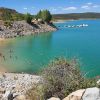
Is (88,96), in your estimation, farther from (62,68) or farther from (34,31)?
(34,31)

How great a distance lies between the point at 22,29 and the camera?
83.0 metres

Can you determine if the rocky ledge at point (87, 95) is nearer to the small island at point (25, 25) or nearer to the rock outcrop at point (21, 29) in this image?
the small island at point (25, 25)

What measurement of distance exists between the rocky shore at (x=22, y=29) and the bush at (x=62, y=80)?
5460cm

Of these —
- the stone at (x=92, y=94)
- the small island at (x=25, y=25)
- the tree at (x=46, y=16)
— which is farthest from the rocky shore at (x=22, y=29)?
the stone at (x=92, y=94)

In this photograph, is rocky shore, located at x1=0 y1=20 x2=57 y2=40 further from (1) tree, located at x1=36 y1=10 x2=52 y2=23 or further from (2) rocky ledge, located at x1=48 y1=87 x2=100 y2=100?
(2) rocky ledge, located at x1=48 y1=87 x2=100 y2=100

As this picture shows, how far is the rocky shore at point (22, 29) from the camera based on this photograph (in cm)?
7511

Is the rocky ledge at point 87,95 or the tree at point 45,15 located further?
the tree at point 45,15

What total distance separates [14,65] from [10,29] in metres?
45.8

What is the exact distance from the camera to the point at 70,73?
14.5m

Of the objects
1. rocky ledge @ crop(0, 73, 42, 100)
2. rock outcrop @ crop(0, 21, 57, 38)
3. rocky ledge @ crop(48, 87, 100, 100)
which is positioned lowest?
rock outcrop @ crop(0, 21, 57, 38)

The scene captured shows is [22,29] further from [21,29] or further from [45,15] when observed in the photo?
[45,15]

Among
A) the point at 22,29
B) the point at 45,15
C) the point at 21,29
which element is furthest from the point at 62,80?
the point at 45,15

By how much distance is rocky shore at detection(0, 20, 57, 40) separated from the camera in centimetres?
7511

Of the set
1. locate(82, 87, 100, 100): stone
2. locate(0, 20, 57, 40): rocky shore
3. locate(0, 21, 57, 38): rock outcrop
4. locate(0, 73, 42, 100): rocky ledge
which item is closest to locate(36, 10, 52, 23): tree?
locate(0, 20, 57, 40): rocky shore
